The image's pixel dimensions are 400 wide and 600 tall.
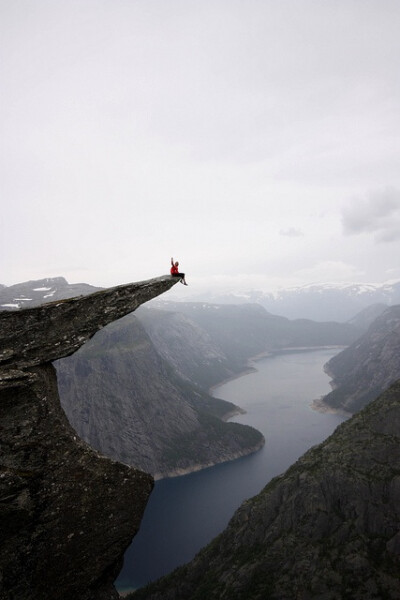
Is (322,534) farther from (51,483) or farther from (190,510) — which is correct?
(190,510)

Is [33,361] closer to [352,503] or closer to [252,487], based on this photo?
Result: [352,503]

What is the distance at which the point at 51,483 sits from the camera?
13.8 meters

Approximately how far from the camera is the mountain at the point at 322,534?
60688 mm

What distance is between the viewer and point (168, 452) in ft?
648

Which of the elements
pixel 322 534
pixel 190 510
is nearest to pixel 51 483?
pixel 322 534

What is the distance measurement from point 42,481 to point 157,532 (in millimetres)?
149533

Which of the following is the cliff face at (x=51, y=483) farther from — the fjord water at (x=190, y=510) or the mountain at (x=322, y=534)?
the fjord water at (x=190, y=510)

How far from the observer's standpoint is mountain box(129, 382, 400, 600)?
199 feet

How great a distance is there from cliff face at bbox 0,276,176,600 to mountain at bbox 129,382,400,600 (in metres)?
64.3

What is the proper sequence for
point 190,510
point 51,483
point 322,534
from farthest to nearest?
point 190,510 → point 322,534 → point 51,483

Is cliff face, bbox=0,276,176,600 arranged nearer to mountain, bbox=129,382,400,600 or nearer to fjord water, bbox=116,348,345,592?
mountain, bbox=129,382,400,600

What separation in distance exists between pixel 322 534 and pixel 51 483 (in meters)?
77.9

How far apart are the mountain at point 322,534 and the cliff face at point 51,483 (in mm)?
64262

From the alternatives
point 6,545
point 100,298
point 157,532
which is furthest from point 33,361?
point 157,532
